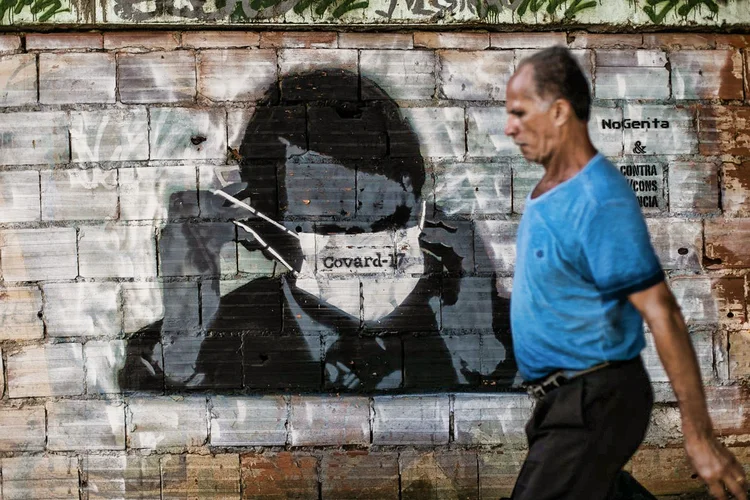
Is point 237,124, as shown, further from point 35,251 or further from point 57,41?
point 35,251

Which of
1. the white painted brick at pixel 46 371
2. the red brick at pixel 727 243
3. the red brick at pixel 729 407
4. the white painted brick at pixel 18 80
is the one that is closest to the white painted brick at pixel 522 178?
the red brick at pixel 727 243

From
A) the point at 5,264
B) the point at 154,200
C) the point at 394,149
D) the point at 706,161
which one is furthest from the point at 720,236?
the point at 5,264

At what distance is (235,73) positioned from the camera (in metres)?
3.96

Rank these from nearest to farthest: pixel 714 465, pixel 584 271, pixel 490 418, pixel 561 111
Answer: pixel 714 465, pixel 584 271, pixel 561 111, pixel 490 418

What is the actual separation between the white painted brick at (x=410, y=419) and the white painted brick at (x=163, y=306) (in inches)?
40.8

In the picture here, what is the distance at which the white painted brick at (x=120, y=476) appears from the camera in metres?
3.98

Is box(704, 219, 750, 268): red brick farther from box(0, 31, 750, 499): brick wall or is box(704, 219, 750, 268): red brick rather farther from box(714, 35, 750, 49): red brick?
box(714, 35, 750, 49): red brick

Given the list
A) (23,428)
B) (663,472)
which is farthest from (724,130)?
(23,428)

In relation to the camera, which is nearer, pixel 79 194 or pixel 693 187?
pixel 79 194

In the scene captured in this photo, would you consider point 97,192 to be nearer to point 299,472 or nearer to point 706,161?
point 299,472

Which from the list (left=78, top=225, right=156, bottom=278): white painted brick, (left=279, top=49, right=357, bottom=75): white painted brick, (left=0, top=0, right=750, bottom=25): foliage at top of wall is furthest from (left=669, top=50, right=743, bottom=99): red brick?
(left=78, top=225, right=156, bottom=278): white painted brick

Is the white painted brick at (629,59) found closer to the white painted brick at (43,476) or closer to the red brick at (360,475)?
the red brick at (360,475)

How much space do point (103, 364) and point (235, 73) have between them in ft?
5.27

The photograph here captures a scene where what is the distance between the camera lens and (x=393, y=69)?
157 inches
